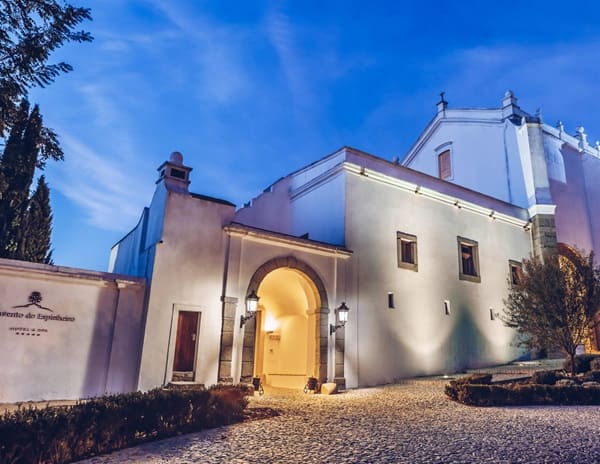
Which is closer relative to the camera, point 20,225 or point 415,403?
point 415,403

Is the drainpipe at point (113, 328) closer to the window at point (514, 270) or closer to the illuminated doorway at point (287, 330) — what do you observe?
the illuminated doorway at point (287, 330)

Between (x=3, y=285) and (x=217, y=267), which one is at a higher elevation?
(x=217, y=267)

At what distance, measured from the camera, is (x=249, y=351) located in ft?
36.7

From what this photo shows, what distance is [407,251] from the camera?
625 inches

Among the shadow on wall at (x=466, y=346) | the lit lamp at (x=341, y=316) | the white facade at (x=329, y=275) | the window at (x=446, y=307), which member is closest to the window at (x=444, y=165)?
the white facade at (x=329, y=275)

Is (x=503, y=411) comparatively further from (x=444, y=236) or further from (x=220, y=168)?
(x=220, y=168)

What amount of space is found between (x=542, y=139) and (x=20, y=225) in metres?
23.1

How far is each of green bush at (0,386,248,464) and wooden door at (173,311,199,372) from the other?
2.67 m

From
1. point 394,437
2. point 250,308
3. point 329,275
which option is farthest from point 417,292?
point 394,437

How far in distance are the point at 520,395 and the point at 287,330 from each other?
7.68 metres

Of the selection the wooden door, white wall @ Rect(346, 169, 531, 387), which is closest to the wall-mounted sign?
the wooden door

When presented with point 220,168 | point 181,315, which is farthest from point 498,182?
point 220,168

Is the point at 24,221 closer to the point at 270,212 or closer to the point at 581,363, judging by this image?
the point at 270,212

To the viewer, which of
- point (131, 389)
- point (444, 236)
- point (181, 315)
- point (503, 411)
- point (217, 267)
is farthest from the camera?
point (444, 236)
